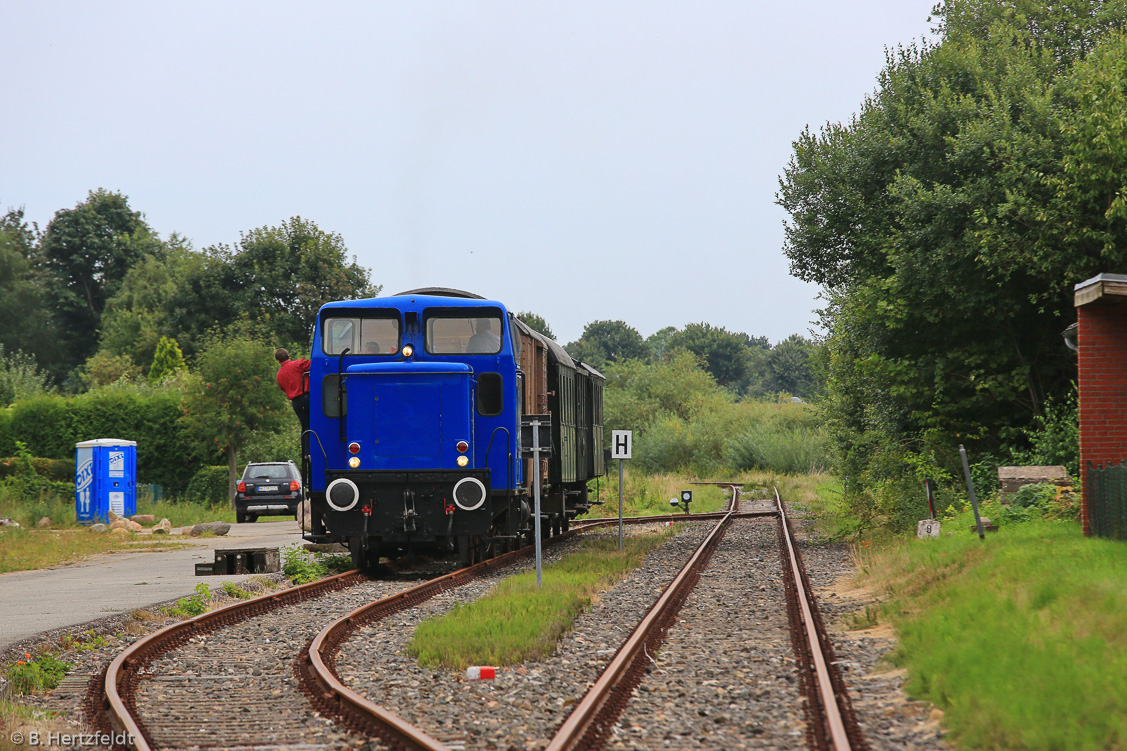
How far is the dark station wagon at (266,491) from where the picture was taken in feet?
97.8

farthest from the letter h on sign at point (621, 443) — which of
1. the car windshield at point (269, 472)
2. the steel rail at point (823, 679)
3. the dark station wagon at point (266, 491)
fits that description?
the car windshield at point (269, 472)

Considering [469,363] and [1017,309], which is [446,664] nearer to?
[469,363]

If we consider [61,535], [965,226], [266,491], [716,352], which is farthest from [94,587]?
[716,352]

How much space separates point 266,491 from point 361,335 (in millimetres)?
16017

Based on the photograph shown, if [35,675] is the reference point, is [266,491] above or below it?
above

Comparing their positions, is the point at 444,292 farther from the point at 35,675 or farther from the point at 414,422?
the point at 35,675

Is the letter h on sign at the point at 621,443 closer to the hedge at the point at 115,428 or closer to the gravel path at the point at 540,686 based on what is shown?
the gravel path at the point at 540,686

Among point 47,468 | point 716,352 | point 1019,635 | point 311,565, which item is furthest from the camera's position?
point 716,352

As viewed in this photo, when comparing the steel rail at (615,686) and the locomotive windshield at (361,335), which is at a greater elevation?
the locomotive windshield at (361,335)

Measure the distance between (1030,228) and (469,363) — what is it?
28.9ft

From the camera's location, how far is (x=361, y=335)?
15.4 m

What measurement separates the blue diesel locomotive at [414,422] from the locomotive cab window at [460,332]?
0.05 feet

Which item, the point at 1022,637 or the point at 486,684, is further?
the point at 486,684

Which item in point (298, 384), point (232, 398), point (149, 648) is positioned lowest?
point (149, 648)
